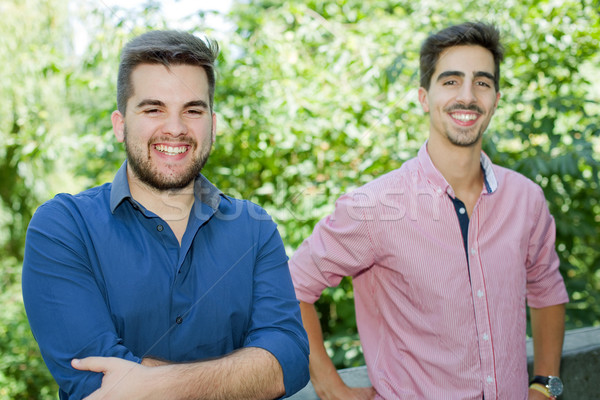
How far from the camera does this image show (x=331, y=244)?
5.66 ft

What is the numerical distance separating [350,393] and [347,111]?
5.48 ft

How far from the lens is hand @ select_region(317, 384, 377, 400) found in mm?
1740

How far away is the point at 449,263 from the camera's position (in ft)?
5.32

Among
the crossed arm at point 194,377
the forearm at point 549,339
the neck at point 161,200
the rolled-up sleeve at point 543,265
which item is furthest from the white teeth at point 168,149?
the forearm at point 549,339

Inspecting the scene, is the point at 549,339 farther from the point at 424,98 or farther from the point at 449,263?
the point at 424,98

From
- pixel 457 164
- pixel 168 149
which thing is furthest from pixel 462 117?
pixel 168 149

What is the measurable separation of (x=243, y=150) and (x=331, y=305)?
1.11 metres

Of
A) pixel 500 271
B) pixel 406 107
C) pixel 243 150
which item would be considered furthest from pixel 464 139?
pixel 243 150

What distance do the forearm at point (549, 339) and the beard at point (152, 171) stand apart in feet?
4.72

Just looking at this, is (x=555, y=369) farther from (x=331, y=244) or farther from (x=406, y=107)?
(x=406, y=107)

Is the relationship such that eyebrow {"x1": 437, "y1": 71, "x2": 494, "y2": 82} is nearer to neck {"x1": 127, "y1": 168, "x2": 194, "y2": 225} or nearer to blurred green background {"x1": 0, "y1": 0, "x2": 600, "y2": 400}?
blurred green background {"x1": 0, "y1": 0, "x2": 600, "y2": 400}

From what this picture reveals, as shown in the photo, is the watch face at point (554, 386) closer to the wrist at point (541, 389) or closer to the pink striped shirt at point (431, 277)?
the wrist at point (541, 389)

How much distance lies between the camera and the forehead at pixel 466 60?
1886 mm

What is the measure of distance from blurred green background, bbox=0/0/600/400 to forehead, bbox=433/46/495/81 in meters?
0.70
